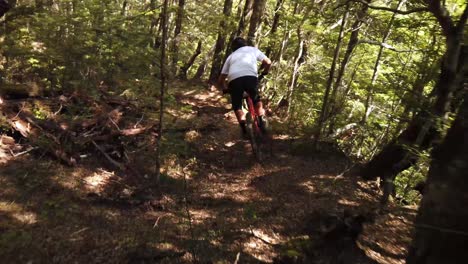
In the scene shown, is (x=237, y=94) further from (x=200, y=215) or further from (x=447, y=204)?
(x=447, y=204)

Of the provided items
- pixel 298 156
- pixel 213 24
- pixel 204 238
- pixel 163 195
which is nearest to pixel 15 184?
pixel 163 195

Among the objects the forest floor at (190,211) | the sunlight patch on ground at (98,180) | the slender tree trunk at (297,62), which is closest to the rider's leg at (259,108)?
the forest floor at (190,211)

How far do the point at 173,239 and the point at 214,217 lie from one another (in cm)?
104

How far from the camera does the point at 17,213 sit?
472cm

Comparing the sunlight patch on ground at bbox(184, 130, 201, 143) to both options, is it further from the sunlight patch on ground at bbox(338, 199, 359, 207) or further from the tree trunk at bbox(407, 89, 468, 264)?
the tree trunk at bbox(407, 89, 468, 264)

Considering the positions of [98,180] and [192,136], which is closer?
[98,180]

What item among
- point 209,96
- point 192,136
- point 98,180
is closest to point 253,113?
point 192,136

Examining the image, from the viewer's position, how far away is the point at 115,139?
24.9ft

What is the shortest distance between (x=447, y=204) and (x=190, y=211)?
3.80m

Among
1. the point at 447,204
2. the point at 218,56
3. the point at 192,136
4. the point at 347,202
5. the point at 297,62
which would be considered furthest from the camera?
the point at 218,56

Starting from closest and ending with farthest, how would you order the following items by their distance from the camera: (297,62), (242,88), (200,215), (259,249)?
(259,249) < (200,215) < (242,88) < (297,62)

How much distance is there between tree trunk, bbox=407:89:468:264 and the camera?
2756 mm

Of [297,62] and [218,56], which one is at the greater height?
[297,62]


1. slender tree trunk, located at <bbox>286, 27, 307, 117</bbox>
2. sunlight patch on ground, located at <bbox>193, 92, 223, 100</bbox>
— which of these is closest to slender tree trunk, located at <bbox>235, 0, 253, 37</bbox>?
slender tree trunk, located at <bbox>286, 27, 307, 117</bbox>
